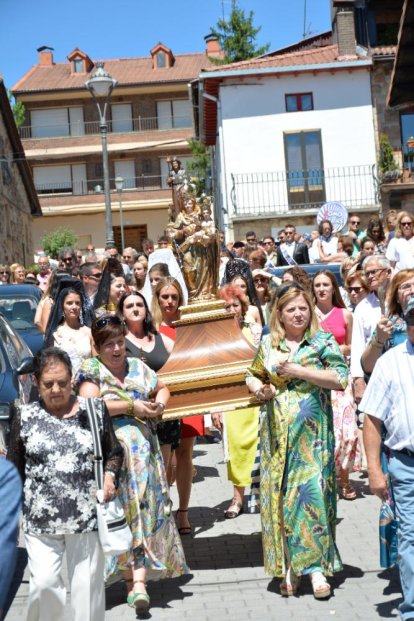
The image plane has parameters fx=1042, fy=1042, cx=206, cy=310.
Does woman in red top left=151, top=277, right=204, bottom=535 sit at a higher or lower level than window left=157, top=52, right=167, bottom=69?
lower

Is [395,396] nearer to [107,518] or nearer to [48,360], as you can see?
[107,518]

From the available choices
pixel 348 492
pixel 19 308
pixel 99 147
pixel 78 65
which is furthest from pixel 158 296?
pixel 78 65

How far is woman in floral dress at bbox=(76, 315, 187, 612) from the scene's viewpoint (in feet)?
20.5

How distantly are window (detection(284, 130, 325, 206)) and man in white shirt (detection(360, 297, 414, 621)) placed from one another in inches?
1139

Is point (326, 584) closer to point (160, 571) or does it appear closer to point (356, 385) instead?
point (160, 571)

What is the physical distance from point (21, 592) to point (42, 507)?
1.93 meters

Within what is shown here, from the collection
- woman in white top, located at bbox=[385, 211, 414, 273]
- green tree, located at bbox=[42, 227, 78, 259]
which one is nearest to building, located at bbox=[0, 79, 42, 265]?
green tree, located at bbox=[42, 227, 78, 259]

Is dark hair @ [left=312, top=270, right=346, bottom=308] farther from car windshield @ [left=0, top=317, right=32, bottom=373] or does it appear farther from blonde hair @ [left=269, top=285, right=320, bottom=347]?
car windshield @ [left=0, top=317, right=32, bottom=373]

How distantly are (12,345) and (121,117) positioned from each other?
184ft

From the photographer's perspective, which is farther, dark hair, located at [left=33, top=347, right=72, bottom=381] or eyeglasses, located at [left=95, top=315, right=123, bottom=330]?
eyeglasses, located at [left=95, top=315, right=123, bottom=330]

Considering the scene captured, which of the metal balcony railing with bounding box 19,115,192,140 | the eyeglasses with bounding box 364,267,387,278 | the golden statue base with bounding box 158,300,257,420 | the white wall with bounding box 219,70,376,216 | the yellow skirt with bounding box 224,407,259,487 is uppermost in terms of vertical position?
the metal balcony railing with bounding box 19,115,192,140

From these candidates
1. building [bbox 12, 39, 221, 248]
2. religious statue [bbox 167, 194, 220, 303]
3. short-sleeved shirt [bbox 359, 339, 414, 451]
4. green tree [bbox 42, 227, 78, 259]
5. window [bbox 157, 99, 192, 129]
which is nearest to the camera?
short-sleeved shirt [bbox 359, 339, 414, 451]

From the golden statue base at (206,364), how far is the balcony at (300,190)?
26371 millimetres

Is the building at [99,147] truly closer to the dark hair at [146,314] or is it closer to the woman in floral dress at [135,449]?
the dark hair at [146,314]
